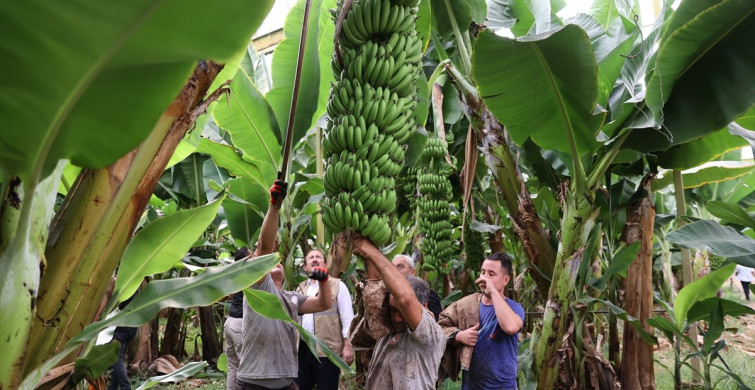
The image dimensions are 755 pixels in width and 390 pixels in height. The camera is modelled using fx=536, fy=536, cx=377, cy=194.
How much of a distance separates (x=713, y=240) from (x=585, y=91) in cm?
109

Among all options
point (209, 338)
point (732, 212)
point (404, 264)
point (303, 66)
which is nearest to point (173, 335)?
point (209, 338)

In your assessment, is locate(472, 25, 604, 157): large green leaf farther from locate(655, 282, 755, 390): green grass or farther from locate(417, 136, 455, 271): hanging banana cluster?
locate(655, 282, 755, 390): green grass

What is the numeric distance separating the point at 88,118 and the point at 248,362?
210 centimetres

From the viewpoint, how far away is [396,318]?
6.97ft

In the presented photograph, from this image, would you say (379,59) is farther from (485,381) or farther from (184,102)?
(485,381)

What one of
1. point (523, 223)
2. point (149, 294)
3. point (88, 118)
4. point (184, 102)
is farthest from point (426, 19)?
point (88, 118)

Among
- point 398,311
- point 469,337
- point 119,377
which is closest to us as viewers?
point 398,311

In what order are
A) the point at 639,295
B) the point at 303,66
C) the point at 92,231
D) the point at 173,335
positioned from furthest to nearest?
1. the point at 173,335
2. the point at 639,295
3. the point at 303,66
4. the point at 92,231

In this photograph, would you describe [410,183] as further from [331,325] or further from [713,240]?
[713,240]

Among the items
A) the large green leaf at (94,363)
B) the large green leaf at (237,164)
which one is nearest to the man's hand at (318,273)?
the large green leaf at (94,363)

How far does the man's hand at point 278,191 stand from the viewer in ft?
5.71

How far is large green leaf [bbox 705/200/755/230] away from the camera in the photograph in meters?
2.96

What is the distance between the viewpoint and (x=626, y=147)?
2846mm

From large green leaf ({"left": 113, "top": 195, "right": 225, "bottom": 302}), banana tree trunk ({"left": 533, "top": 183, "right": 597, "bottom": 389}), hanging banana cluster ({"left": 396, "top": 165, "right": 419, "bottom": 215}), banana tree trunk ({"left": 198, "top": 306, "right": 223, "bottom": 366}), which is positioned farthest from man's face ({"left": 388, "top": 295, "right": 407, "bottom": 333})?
banana tree trunk ({"left": 198, "top": 306, "right": 223, "bottom": 366})
